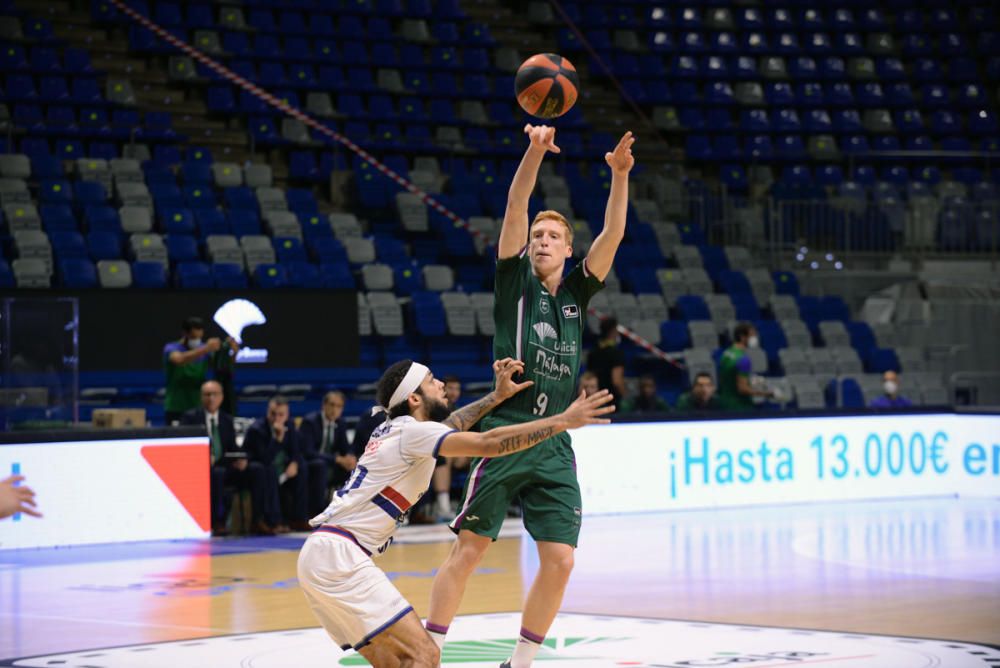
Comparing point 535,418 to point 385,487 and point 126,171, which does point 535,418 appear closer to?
point 385,487

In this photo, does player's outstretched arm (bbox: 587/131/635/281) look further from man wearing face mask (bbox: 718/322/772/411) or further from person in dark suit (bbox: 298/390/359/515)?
man wearing face mask (bbox: 718/322/772/411)

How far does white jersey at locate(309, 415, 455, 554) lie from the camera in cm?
648

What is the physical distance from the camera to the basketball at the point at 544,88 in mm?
7602

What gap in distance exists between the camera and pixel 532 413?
7.32 m

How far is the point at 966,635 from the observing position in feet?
29.2

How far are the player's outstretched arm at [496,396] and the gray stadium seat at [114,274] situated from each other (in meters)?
12.0

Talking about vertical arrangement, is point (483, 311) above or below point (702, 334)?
above

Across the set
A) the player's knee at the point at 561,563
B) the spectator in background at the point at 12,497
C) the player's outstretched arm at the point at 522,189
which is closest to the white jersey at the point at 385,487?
the player's knee at the point at 561,563

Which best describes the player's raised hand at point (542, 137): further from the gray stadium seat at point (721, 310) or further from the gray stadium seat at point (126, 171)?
the gray stadium seat at point (721, 310)

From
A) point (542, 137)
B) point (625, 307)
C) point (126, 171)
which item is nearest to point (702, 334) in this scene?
point (625, 307)

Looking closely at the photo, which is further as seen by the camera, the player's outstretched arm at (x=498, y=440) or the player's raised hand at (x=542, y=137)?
the player's raised hand at (x=542, y=137)

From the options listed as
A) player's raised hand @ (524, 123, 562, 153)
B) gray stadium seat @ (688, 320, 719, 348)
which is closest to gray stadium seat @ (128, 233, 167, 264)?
gray stadium seat @ (688, 320, 719, 348)

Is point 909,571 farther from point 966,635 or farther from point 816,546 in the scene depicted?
point 966,635

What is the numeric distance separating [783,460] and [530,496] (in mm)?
11182
